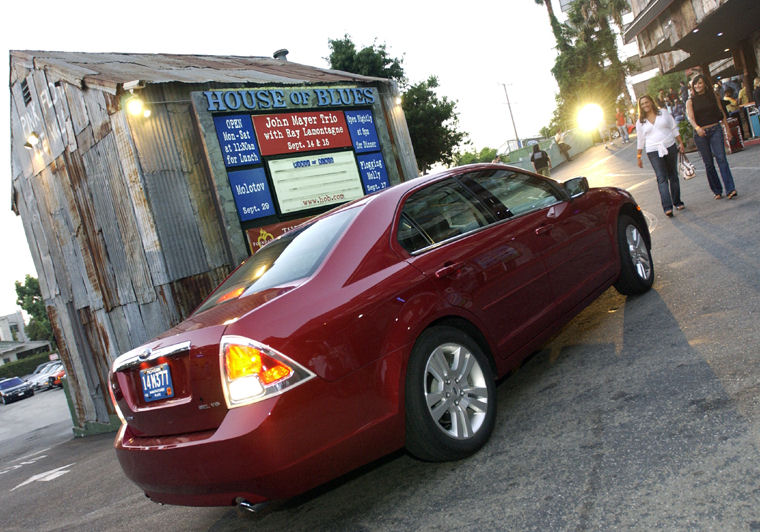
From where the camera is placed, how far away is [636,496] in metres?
2.38

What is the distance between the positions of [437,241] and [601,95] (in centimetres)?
5174

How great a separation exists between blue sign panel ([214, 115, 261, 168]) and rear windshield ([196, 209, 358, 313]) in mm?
6104

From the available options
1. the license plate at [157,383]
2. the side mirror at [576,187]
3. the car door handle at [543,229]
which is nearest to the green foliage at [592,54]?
the side mirror at [576,187]

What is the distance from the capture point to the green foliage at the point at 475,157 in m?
34.1

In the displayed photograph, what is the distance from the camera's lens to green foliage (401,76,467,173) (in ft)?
101

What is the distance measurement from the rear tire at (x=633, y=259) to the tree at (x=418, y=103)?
26.0 metres

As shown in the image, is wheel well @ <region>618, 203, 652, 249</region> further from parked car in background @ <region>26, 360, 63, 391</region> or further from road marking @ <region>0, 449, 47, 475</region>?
parked car in background @ <region>26, 360, 63, 391</region>

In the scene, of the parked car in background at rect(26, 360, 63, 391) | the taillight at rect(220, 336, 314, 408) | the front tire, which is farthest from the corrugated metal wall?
the parked car in background at rect(26, 360, 63, 391)

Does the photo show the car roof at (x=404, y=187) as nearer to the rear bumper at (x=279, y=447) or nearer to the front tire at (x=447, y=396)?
the front tire at (x=447, y=396)

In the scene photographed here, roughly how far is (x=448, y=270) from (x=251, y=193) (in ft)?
23.2

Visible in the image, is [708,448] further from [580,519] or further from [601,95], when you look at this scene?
[601,95]

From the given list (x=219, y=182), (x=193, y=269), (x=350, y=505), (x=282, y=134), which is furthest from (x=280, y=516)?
(x=282, y=134)

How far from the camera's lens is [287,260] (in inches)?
135

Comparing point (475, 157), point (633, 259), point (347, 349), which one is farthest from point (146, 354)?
point (475, 157)
